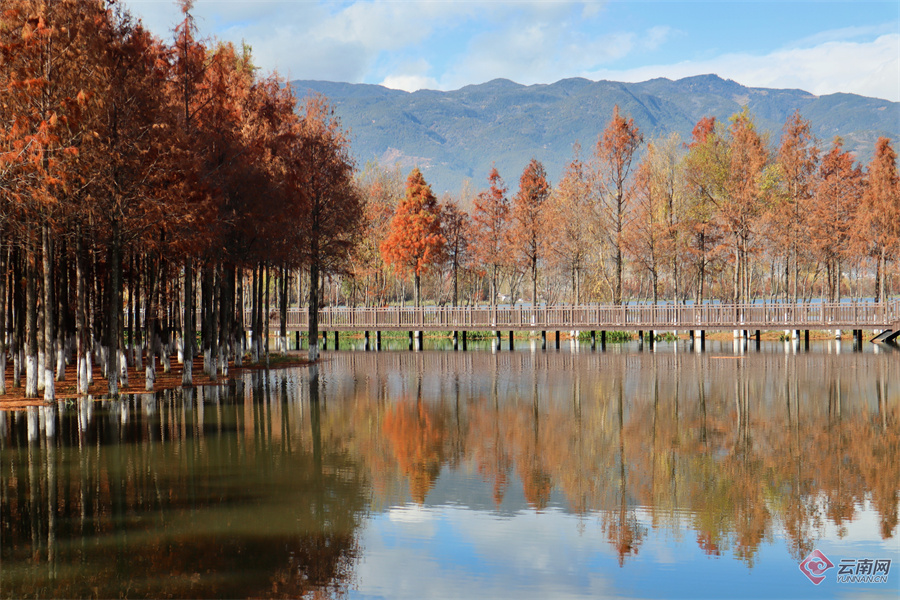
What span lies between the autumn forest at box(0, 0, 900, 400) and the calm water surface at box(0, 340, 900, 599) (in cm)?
476

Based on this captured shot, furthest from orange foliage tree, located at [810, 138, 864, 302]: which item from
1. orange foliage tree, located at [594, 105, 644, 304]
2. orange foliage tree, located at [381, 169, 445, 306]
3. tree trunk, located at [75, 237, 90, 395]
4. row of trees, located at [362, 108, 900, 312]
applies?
tree trunk, located at [75, 237, 90, 395]

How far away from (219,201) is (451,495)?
15.4 meters

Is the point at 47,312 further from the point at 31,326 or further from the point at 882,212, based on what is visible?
the point at 882,212

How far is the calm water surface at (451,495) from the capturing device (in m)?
7.98


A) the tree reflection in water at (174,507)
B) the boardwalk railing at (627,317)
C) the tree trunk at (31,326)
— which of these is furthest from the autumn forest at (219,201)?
the tree reflection in water at (174,507)

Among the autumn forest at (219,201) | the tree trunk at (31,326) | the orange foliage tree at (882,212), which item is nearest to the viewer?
the autumn forest at (219,201)

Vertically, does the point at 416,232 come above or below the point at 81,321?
above

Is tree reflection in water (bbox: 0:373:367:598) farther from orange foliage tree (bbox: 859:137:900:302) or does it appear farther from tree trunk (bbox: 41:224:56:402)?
orange foliage tree (bbox: 859:137:900:302)

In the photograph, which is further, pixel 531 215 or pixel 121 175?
pixel 531 215

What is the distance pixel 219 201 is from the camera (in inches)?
939

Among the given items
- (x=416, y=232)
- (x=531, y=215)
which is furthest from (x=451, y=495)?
(x=416, y=232)

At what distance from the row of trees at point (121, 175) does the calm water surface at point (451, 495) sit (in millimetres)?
4169

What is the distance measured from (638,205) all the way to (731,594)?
4321cm

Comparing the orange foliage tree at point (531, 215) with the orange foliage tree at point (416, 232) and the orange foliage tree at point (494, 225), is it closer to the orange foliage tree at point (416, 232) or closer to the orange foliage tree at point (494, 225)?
the orange foliage tree at point (494, 225)
